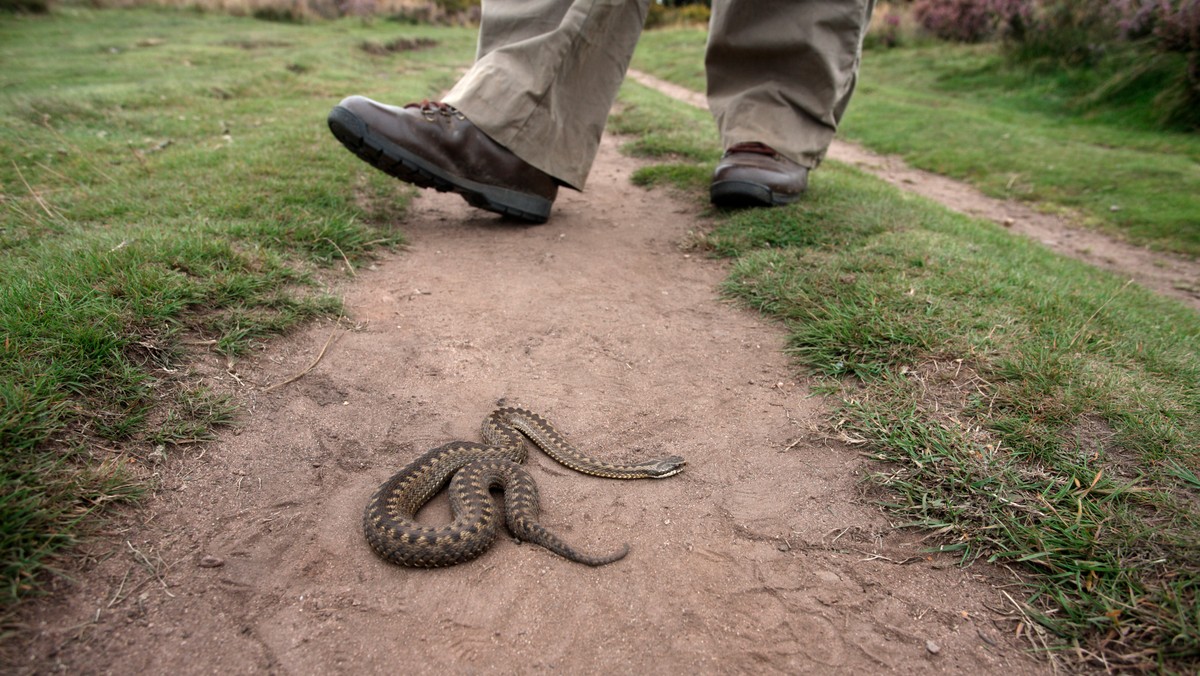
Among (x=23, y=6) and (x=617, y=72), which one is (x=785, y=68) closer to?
(x=617, y=72)

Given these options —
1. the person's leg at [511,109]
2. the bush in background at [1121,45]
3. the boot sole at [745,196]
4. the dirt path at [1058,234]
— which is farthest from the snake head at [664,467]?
the bush in background at [1121,45]

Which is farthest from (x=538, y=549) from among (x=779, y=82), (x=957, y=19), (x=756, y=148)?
(x=957, y=19)

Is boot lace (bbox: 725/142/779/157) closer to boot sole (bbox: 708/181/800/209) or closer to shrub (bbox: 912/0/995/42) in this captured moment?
boot sole (bbox: 708/181/800/209)

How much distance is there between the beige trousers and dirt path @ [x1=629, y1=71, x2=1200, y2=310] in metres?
3.37

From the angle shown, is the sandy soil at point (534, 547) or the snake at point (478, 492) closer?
the sandy soil at point (534, 547)

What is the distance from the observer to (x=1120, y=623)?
2.14 meters

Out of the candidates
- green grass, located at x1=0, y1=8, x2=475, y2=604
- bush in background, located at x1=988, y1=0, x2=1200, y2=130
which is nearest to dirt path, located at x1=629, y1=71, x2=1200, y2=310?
A: bush in background, located at x1=988, y1=0, x2=1200, y2=130

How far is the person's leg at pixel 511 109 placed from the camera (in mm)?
4727

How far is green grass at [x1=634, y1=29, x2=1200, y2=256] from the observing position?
7980mm

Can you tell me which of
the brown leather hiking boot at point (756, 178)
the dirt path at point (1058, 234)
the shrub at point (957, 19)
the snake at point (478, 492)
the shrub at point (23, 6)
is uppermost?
the shrub at point (957, 19)

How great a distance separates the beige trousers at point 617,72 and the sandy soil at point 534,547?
1670 mm

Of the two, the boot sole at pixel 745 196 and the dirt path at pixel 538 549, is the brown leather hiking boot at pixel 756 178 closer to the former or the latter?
the boot sole at pixel 745 196

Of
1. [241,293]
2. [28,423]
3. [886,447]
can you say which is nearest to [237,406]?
[28,423]

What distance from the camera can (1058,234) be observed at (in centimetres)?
764
